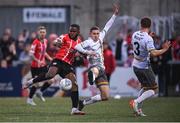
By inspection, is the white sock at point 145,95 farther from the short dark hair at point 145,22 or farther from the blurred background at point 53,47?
the blurred background at point 53,47

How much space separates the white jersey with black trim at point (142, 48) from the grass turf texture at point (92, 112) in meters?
1.31

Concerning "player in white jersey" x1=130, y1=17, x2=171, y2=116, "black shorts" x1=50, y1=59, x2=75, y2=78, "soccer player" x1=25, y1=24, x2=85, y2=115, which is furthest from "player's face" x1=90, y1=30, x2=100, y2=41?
"player in white jersey" x1=130, y1=17, x2=171, y2=116

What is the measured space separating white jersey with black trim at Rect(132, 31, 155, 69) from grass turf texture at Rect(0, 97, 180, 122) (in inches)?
51.4

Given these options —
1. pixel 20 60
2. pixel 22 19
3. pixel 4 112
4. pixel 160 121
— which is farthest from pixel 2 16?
pixel 160 121

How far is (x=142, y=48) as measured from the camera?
70.1 ft

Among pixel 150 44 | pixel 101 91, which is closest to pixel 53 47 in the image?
pixel 101 91

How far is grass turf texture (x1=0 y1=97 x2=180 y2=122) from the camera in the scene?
2019 centimetres

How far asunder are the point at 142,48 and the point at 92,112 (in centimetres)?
249

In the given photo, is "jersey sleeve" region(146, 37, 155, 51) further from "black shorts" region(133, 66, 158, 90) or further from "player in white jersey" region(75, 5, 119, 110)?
"player in white jersey" region(75, 5, 119, 110)

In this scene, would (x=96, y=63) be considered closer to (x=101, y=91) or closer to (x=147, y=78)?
(x=101, y=91)

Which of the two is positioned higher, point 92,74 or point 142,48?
point 142,48

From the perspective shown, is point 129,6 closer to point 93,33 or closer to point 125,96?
point 125,96

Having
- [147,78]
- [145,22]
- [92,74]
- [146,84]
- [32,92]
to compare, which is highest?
[145,22]

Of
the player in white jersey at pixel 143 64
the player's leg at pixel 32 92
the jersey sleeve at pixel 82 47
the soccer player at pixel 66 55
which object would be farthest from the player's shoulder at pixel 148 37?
the player's leg at pixel 32 92
